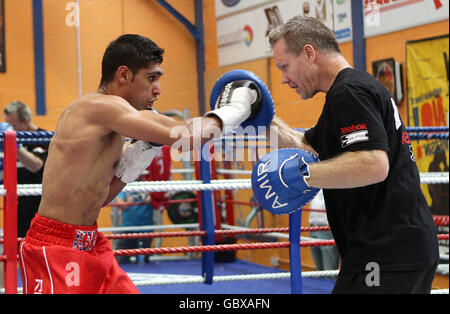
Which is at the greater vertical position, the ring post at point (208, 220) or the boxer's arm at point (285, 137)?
the boxer's arm at point (285, 137)

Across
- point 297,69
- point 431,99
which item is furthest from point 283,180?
point 431,99

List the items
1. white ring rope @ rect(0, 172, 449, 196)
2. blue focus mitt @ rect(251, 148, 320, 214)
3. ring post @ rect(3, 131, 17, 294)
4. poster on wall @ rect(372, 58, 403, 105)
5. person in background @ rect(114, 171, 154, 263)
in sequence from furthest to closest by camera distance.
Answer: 1. person in background @ rect(114, 171, 154, 263)
2. poster on wall @ rect(372, 58, 403, 105)
3. white ring rope @ rect(0, 172, 449, 196)
4. ring post @ rect(3, 131, 17, 294)
5. blue focus mitt @ rect(251, 148, 320, 214)

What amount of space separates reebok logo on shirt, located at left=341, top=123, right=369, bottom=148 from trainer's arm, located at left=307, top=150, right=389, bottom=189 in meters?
0.03

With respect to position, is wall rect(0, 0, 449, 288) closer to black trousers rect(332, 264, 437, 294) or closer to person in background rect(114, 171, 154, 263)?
person in background rect(114, 171, 154, 263)

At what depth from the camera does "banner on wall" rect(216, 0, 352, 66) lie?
16.7 feet

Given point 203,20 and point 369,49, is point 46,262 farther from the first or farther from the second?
point 203,20

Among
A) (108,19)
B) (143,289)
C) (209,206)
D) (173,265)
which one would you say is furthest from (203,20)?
(209,206)

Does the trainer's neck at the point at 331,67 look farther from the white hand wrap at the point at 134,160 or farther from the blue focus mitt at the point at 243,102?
the white hand wrap at the point at 134,160

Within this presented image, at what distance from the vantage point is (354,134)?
1.52 m

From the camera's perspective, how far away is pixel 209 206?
296 cm

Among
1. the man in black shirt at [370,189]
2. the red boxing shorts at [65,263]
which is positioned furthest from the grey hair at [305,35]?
the red boxing shorts at [65,263]

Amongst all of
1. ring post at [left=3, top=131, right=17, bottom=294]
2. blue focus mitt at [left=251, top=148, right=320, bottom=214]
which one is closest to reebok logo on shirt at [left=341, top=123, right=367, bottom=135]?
blue focus mitt at [left=251, top=148, right=320, bottom=214]

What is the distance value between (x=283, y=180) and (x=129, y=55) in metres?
0.62

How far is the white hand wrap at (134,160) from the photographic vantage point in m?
1.96
